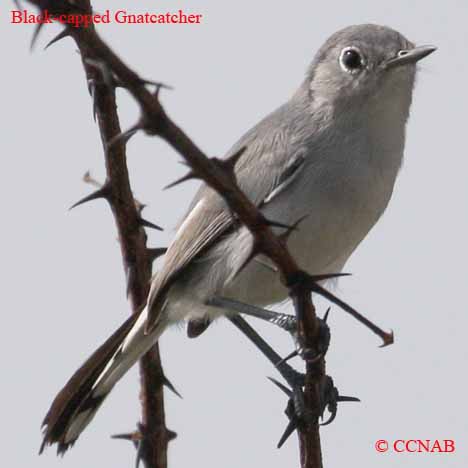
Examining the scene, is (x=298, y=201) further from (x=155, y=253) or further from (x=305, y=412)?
(x=305, y=412)

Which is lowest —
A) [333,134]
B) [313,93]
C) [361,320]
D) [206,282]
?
[361,320]

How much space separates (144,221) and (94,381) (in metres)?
1.36

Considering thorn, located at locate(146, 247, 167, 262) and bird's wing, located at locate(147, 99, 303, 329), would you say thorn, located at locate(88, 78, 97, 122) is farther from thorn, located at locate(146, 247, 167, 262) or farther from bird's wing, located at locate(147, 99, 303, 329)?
bird's wing, located at locate(147, 99, 303, 329)

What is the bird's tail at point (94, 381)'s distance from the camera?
411 centimetres

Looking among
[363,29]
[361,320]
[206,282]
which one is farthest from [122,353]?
[361,320]

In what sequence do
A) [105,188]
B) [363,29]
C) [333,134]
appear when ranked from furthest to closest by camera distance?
[363,29] < [333,134] < [105,188]

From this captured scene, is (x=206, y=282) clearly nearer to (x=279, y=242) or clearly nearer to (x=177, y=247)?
(x=177, y=247)

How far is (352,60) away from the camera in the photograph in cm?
455

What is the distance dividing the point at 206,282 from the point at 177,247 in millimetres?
236

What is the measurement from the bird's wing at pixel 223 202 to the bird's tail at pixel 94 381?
156mm

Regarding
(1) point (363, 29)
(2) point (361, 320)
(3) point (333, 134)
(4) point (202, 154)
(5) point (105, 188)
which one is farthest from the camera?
(1) point (363, 29)

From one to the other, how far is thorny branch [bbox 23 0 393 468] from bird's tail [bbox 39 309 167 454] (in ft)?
1.64

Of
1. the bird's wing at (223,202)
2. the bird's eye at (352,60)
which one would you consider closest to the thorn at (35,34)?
the bird's wing at (223,202)

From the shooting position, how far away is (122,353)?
14.3 feet
